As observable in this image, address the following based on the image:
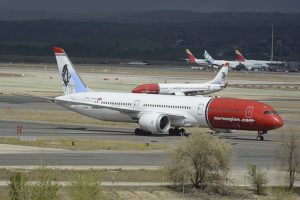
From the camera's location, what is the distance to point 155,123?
93938 mm

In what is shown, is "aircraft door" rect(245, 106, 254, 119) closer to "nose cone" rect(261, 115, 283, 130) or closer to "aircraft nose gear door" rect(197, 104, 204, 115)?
"nose cone" rect(261, 115, 283, 130)

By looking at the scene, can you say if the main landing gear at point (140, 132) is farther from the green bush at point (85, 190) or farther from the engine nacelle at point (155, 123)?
the green bush at point (85, 190)

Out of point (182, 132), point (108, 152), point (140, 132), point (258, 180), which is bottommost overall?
point (258, 180)

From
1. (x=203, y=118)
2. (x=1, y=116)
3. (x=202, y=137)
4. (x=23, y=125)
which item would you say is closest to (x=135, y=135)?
(x=203, y=118)

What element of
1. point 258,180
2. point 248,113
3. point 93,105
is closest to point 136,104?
point 93,105

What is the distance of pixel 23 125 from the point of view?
103 metres

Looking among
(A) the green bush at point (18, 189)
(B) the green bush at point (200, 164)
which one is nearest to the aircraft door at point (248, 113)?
(B) the green bush at point (200, 164)

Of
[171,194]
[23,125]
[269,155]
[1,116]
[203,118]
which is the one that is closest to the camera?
[171,194]

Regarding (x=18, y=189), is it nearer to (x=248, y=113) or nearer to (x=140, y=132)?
(x=248, y=113)

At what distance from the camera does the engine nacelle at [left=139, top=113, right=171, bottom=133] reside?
94000 mm

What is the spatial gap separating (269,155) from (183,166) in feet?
62.2

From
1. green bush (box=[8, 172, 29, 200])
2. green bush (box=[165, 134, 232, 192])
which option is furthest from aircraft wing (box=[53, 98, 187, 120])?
green bush (box=[8, 172, 29, 200])

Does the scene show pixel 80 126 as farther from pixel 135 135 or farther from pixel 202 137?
pixel 202 137

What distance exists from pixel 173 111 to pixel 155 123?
260 cm
